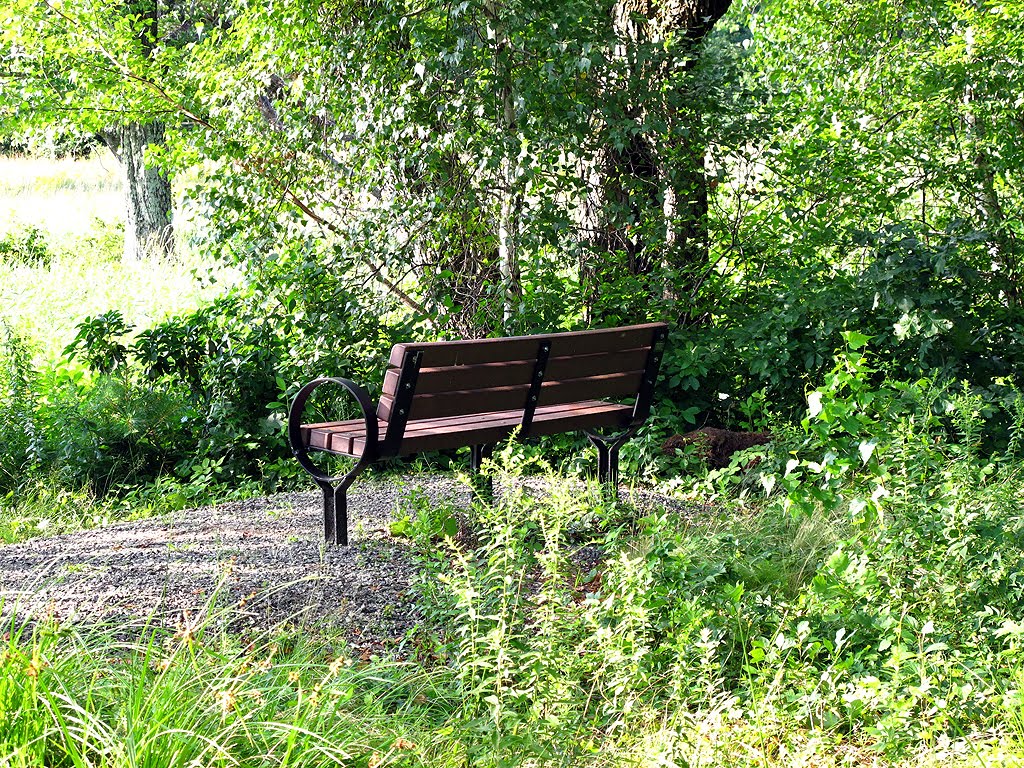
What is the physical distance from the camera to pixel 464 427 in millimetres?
4902

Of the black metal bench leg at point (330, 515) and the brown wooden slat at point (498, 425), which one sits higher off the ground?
the brown wooden slat at point (498, 425)

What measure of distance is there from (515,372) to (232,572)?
1517 millimetres

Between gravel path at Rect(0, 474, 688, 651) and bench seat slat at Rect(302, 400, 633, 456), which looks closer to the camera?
gravel path at Rect(0, 474, 688, 651)

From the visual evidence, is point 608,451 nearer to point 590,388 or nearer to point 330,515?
point 590,388

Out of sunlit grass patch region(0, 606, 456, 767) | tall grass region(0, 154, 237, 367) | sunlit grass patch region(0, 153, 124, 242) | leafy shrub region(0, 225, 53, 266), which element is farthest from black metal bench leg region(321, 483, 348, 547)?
sunlit grass patch region(0, 153, 124, 242)

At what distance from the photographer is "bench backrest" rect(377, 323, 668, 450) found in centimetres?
457

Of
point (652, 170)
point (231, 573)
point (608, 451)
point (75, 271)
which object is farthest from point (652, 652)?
point (75, 271)

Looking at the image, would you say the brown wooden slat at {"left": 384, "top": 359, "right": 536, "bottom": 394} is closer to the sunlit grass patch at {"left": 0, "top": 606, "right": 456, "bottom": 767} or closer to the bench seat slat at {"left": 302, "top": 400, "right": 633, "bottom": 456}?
Answer: the bench seat slat at {"left": 302, "top": 400, "right": 633, "bottom": 456}

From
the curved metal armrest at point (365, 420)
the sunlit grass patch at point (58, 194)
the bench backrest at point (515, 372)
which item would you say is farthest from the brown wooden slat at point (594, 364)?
the sunlit grass patch at point (58, 194)

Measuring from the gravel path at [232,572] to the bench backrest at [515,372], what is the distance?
0.56m

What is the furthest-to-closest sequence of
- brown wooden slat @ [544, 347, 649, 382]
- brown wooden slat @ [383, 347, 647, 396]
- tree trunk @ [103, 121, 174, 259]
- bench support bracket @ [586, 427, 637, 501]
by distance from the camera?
tree trunk @ [103, 121, 174, 259]
bench support bracket @ [586, 427, 637, 501]
brown wooden slat @ [544, 347, 649, 382]
brown wooden slat @ [383, 347, 647, 396]

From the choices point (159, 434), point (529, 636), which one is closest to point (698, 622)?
point (529, 636)

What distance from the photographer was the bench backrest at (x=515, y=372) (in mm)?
4566

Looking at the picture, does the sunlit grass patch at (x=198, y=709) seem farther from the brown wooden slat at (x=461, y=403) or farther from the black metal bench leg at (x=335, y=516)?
the brown wooden slat at (x=461, y=403)
